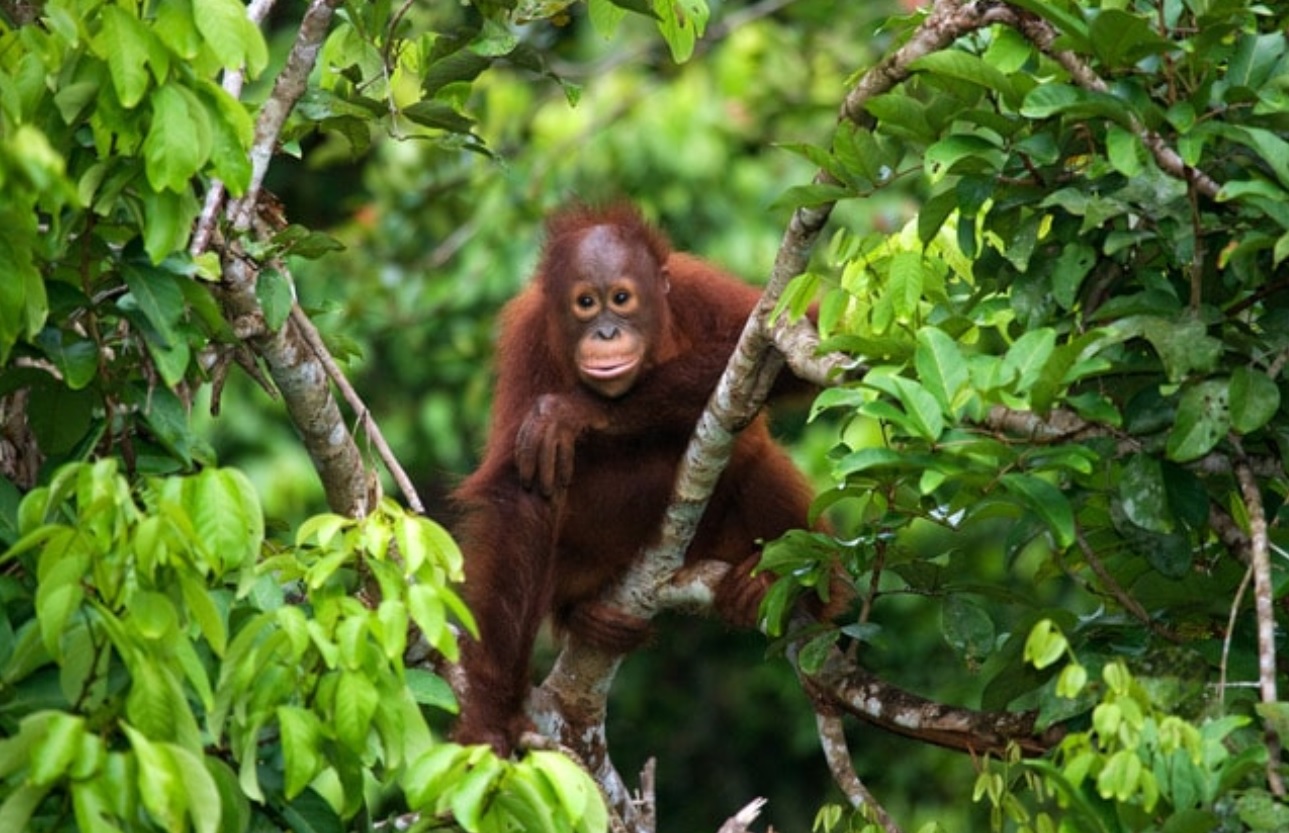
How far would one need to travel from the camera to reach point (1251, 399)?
Answer: 291 cm

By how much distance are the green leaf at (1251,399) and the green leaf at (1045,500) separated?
0.87 ft

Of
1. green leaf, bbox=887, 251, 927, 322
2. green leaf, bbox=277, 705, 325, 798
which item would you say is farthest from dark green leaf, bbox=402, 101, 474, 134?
green leaf, bbox=277, 705, 325, 798

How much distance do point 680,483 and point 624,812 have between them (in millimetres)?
958

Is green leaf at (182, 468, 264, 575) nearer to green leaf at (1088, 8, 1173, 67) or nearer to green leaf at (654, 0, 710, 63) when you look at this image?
green leaf at (1088, 8, 1173, 67)

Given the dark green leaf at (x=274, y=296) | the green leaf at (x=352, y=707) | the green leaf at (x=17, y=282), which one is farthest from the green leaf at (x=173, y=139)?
the dark green leaf at (x=274, y=296)

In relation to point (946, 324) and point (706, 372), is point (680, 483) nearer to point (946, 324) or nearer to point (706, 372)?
point (706, 372)

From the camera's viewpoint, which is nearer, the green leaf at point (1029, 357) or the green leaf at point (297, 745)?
the green leaf at point (297, 745)

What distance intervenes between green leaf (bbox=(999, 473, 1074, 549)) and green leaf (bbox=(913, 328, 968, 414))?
5.5 inches

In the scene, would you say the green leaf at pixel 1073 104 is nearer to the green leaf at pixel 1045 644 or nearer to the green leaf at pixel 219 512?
the green leaf at pixel 1045 644

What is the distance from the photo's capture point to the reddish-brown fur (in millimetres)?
4582

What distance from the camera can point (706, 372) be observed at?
464 cm

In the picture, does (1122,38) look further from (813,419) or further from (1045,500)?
(813,419)

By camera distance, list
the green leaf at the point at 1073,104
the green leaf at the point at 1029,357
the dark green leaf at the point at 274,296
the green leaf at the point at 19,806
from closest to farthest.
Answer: the green leaf at the point at 19,806, the green leaf at the point at 1029,357, the green leaf at the point at 1073,104, the dark green leaf at the point at 274,296

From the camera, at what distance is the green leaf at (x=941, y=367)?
114 inches
